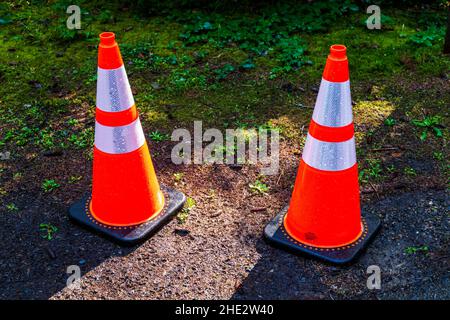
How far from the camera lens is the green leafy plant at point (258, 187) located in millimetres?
3938

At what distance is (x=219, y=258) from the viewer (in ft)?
11.1

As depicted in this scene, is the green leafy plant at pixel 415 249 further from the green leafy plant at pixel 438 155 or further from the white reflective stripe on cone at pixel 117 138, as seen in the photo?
the white reflective stripe on cone at pixel 117 138

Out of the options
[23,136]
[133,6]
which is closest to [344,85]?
[23,136]

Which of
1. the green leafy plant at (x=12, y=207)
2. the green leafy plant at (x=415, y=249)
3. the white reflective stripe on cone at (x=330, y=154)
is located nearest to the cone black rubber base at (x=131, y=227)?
the green leafy plant at (x=12, y=207)

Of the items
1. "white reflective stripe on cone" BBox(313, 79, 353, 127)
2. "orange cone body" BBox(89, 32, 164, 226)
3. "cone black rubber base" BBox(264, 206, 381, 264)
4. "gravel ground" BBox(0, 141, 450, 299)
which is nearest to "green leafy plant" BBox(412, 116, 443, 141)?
"gravel ground" BBox(0, 141, 450, 299)

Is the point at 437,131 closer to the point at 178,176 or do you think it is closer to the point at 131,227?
the point at 178,176

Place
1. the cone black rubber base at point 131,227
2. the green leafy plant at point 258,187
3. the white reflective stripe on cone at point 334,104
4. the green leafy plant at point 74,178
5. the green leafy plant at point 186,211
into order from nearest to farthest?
the white reflective stripe on cone at point 334,104 < the cone black rubber base at point 131,227 < the green leafy plant at point 186,211 < the green leafy plant at point 258,187 < the green leafy plant at point 74,178

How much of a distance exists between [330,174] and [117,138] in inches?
50.0

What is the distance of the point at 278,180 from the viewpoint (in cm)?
404

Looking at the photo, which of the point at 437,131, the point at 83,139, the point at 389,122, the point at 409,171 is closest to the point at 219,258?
the point at 409,171

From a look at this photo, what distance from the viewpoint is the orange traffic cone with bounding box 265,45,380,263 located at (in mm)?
3109

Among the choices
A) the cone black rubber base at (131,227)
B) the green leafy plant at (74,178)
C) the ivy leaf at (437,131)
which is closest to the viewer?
the cone black rubber base at (131,227)

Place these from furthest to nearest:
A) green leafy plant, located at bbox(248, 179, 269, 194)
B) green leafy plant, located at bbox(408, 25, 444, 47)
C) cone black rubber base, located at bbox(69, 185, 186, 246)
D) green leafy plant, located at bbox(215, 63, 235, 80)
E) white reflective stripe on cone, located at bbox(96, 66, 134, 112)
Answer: green leafy plant, located at bbox(408, 25, 444, 47), green leafy plant, located at bbox(215, 63, 235, 80), green leafy plant, located at bbox(248, 179, 269, 194), cone black rubber base, located at bbox(69, 185, 186, 246), white reflective stripe on cone, located at bbox(96, 66, 134, 112)

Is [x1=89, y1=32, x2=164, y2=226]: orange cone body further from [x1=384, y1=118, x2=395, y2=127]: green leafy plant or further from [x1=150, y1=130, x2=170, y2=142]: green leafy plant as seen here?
[x1=384, y1=118, x2=395, y2=127]: green leafy plant
